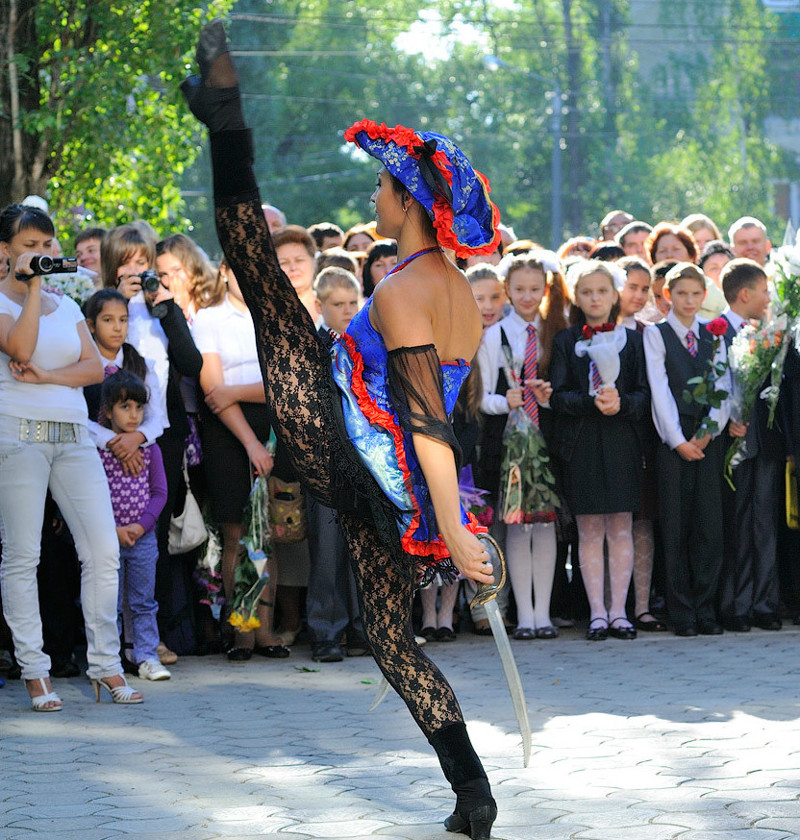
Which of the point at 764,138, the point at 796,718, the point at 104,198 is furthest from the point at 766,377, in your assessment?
the point at 764,138

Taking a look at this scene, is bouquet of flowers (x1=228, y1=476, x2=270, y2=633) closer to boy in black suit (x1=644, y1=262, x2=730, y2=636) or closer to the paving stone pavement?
the paving stone pavement

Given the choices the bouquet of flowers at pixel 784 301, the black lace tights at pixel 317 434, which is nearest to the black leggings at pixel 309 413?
the black lace tights at pixel 317 434

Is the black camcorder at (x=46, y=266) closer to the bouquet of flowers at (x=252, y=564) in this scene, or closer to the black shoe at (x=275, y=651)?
the bouquet of flowers at (x=252, y=564)

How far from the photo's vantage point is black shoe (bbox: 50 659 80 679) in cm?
772

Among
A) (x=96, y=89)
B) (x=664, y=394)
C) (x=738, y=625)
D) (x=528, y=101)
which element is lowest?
(x=738, y=625)

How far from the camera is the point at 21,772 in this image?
5.54 m

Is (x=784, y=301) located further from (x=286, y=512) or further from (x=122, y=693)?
(x=122, y=693)

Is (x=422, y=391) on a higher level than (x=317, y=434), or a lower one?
higher

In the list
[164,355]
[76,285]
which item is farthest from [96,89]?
[164,355]

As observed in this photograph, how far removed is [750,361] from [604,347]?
846 millimetres

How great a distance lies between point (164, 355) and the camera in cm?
816

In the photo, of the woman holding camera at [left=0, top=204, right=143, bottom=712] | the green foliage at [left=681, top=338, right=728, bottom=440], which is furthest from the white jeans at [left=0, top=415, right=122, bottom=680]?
the green foliage at [left=681, top=338, right=728, bottom=440]

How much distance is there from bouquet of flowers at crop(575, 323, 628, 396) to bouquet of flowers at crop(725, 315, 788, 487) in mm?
665

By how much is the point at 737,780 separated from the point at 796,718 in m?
1.24
